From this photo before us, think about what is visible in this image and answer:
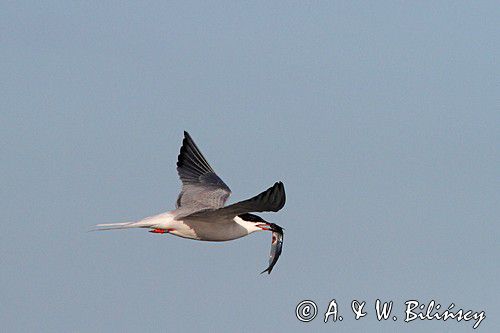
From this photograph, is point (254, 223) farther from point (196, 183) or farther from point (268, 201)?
point (268, 201)

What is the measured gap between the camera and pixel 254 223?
25734 mm

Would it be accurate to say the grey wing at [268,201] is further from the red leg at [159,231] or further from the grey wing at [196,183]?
the grey wing at [196,183]

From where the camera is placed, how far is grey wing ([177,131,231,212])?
26859 mm

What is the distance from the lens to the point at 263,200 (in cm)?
2072

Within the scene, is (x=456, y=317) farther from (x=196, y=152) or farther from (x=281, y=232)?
(x=196, y=152)

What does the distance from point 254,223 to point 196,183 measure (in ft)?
10.5

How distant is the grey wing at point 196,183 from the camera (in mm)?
26859

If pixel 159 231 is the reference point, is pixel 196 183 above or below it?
above

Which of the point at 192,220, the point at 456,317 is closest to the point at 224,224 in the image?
the point at 192,220

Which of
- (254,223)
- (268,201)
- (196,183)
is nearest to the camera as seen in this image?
(268,201)

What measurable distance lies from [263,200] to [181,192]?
25.0ft

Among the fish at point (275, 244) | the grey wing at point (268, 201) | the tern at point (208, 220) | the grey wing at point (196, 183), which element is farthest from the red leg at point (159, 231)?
the grey wing at point (268, 201)

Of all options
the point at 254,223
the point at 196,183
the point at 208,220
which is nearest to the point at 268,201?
the point at 208,220

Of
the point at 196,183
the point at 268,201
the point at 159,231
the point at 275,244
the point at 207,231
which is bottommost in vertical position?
the point at 268,201
